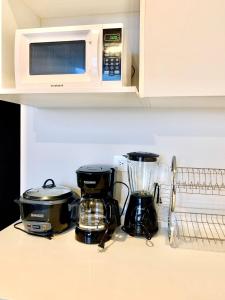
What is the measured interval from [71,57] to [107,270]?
0.74 m

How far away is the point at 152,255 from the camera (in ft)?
3.18

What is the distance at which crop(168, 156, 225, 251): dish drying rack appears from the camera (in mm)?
1198

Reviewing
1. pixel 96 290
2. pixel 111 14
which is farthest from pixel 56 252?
pixel 111 14

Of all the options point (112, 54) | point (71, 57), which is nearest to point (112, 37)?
point (112, 54)

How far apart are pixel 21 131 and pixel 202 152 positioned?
93 centimetres

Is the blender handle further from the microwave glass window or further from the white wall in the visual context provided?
the microwave glass window

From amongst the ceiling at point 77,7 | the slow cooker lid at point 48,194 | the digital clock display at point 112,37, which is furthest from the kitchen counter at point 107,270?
the ceiling at point 77,7

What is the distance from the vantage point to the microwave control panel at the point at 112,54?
2.90 ft

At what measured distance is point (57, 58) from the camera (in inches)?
37.8

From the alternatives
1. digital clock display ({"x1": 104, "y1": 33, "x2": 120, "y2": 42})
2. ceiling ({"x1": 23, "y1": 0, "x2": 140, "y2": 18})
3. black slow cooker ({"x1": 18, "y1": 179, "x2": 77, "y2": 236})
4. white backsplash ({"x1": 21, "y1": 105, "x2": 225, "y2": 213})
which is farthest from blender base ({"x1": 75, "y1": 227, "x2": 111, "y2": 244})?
ceiling ({"x1": 23, "y1": 0, "x2": 140, "y2": 18})

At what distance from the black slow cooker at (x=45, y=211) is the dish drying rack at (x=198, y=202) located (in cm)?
48

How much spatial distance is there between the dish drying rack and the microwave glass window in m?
→ 0.63

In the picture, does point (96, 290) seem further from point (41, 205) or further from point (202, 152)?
point (202, 152)

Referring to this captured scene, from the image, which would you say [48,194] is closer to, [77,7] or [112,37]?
[112,37]
